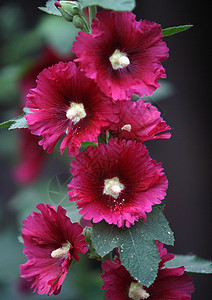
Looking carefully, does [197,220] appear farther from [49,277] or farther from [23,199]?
[49,277]

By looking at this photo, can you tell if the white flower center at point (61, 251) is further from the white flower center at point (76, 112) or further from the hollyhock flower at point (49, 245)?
the white flower center at point (76, 112)

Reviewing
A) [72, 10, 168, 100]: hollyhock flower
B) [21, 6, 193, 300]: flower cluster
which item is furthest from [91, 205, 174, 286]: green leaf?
[72, 10, 168, 100]: hollyhock flower

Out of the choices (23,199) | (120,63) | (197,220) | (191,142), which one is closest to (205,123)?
(191,142)

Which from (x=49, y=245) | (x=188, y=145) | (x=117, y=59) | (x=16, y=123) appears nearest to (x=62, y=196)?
(x=49, y=245)

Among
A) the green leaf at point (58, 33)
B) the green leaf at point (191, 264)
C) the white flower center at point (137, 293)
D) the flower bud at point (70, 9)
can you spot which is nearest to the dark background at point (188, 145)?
the green leaf at point (58, 33)

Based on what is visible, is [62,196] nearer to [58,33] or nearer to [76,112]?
[76,112]
